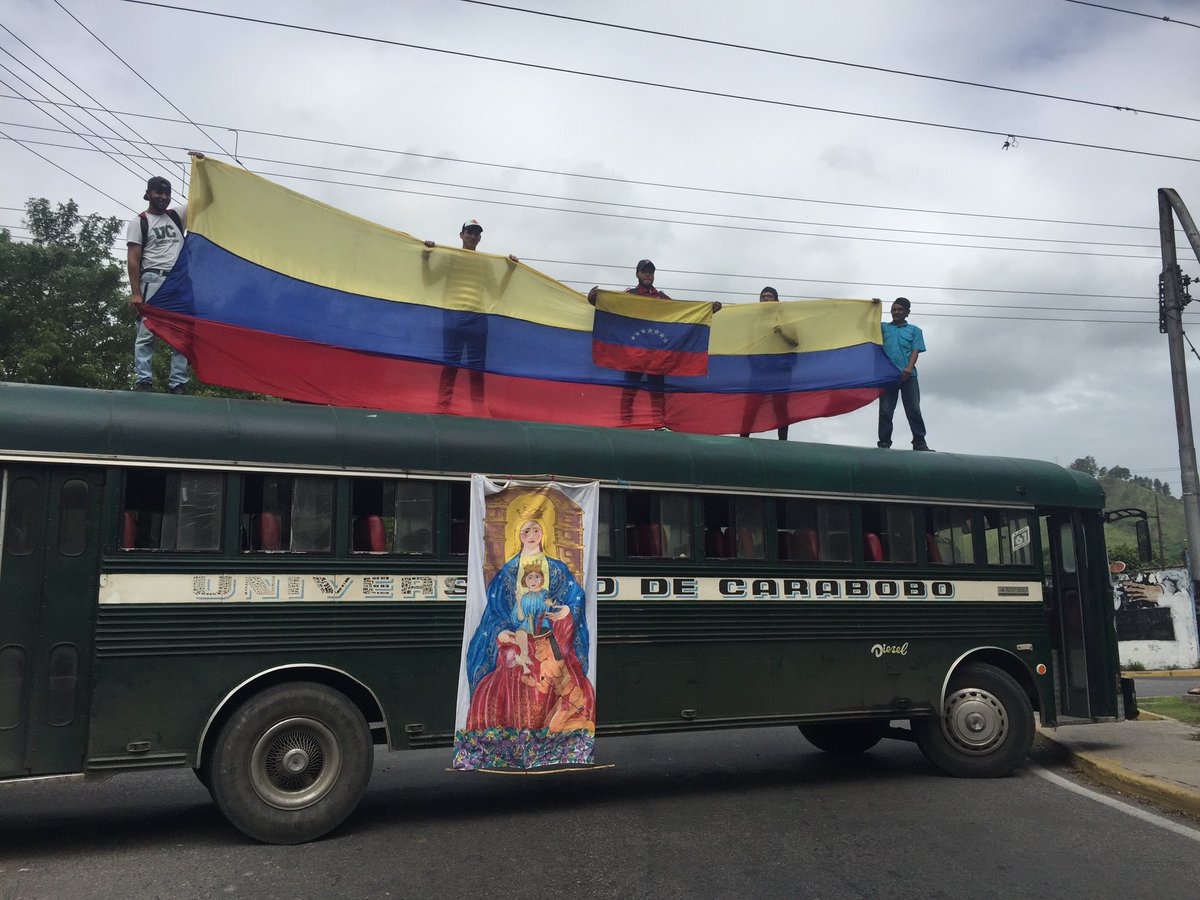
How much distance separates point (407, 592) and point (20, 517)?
2.52 m

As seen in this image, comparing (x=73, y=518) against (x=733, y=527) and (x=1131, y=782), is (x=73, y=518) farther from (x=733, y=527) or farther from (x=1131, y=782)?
(x=1131, y=782)

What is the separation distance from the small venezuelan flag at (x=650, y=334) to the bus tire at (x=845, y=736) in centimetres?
400

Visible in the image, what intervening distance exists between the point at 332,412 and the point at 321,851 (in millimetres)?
3021

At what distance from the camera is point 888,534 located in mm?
9188

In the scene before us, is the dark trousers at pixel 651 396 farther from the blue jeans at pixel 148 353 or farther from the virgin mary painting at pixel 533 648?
the blue jeans at pixel 148 353

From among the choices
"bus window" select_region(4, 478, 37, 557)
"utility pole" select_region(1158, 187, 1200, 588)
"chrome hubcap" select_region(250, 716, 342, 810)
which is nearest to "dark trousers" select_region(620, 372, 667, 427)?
"chrome hubcap" select_region(250, 716, 342, 810)

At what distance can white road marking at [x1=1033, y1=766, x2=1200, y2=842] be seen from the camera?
7.16 meters

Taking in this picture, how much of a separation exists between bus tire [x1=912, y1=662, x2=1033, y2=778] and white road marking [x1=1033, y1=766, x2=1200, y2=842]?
386mm

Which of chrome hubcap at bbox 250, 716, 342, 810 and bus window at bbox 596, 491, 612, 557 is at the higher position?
bus window at bbox 596, 491, 612, 557

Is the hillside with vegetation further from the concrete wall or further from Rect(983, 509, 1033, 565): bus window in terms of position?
Rect(983, 509, 1033, 565): bus window

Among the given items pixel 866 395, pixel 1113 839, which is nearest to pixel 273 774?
pixel 1113 839

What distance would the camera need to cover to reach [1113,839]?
692 cm

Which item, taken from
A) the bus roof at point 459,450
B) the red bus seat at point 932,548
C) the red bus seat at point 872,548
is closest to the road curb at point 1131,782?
the red bus seat at point 932,548

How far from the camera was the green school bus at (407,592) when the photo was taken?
6289mm
